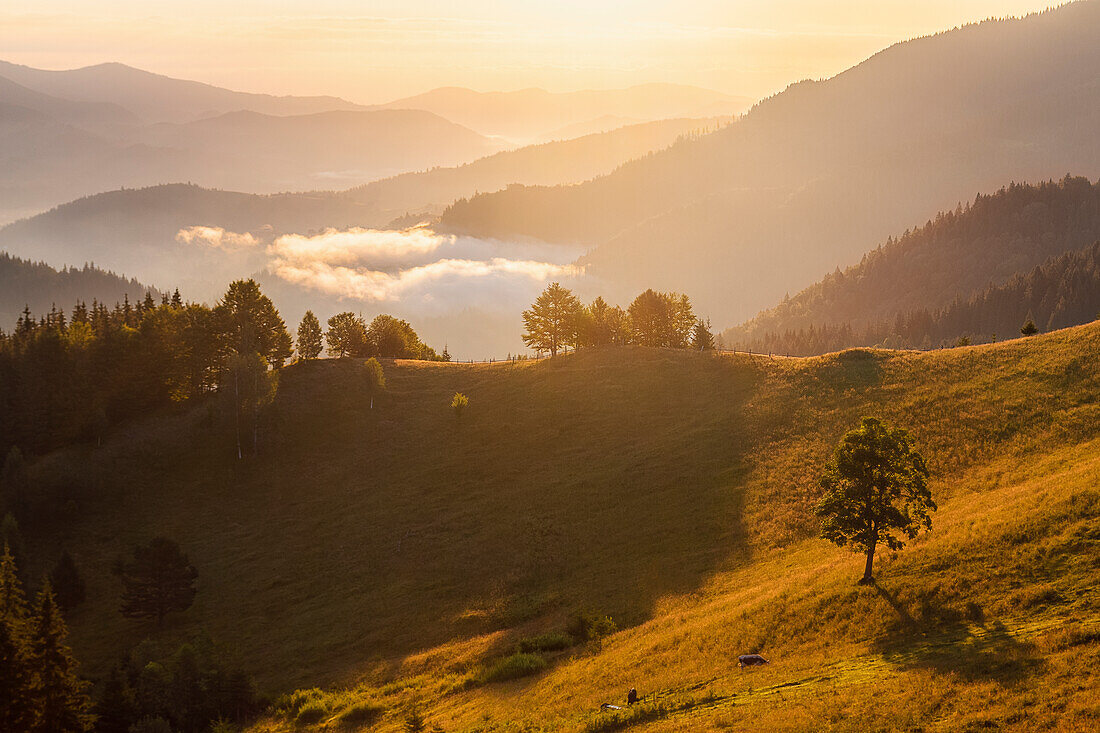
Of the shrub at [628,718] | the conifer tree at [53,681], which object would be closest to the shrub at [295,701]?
the conifer tree at [53,681]

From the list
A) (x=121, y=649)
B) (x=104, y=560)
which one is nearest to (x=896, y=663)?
(x=121, y=649)

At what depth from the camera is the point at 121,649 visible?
70000mm

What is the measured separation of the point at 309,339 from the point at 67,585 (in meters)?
65.2

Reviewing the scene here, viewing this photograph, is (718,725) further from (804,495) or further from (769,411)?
(769,411)

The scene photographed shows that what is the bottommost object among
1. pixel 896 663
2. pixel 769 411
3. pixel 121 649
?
pixel 121 649

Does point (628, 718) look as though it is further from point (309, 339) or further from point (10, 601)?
point (309, 339)

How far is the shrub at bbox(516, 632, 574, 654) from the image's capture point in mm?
52125

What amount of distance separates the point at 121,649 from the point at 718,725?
6251cm

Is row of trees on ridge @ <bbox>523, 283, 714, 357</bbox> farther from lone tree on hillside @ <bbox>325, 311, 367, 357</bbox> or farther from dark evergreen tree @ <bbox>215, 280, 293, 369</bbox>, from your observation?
dark evergreen tree @ <bbox>215, 280, 293, 369</bbox>

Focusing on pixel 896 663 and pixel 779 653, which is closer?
pixel 896 663

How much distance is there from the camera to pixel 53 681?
140 ft

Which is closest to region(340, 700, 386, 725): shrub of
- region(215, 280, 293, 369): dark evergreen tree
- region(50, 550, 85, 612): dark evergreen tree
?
region(50, 550, 85, 612): dark evergreen tree

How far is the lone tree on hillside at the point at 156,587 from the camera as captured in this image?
73.4m

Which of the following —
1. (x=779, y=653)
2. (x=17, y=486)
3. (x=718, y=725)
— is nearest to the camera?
(x=718, y=725)
